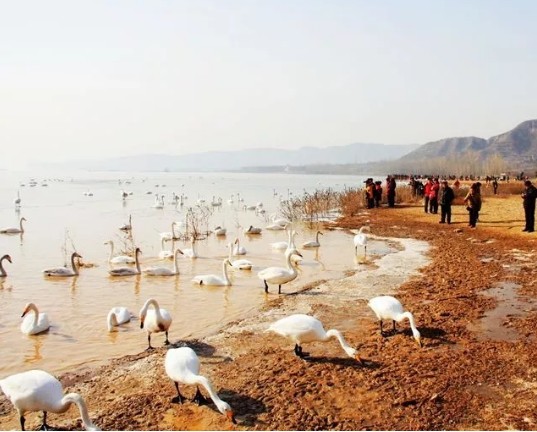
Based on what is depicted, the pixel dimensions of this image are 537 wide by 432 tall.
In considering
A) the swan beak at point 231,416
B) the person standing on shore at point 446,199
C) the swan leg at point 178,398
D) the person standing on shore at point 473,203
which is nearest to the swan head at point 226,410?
the swan beak at point 231,416

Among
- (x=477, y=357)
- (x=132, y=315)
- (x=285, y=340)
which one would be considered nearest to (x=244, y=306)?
(x=132, y=315)

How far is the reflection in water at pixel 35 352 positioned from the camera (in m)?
8.27

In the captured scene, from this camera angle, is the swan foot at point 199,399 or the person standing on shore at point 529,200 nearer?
the swan foot at point 199,399

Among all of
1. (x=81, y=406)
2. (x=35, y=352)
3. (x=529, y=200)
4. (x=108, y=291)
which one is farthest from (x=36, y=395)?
(x=529, y=200)

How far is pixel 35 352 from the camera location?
337 inches

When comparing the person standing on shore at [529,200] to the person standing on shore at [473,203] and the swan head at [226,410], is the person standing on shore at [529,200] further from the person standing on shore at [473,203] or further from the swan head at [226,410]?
the swan head at [226,410]

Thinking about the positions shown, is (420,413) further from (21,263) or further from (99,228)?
(99,228)

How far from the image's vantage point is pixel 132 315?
10.4 metres

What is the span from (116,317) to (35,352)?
1580 mm

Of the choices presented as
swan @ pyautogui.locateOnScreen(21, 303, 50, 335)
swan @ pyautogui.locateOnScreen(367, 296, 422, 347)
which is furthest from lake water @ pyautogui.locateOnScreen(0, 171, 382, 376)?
swan @ pyautogui.locateOnScreen(367, 296, 422, 347)

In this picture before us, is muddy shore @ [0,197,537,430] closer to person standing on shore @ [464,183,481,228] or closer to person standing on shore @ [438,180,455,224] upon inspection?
person standing on shore @ [464,183,481,228]

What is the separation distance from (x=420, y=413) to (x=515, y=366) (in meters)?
1.98

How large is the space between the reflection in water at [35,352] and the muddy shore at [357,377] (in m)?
1.18

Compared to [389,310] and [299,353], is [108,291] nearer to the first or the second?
[299,353]
